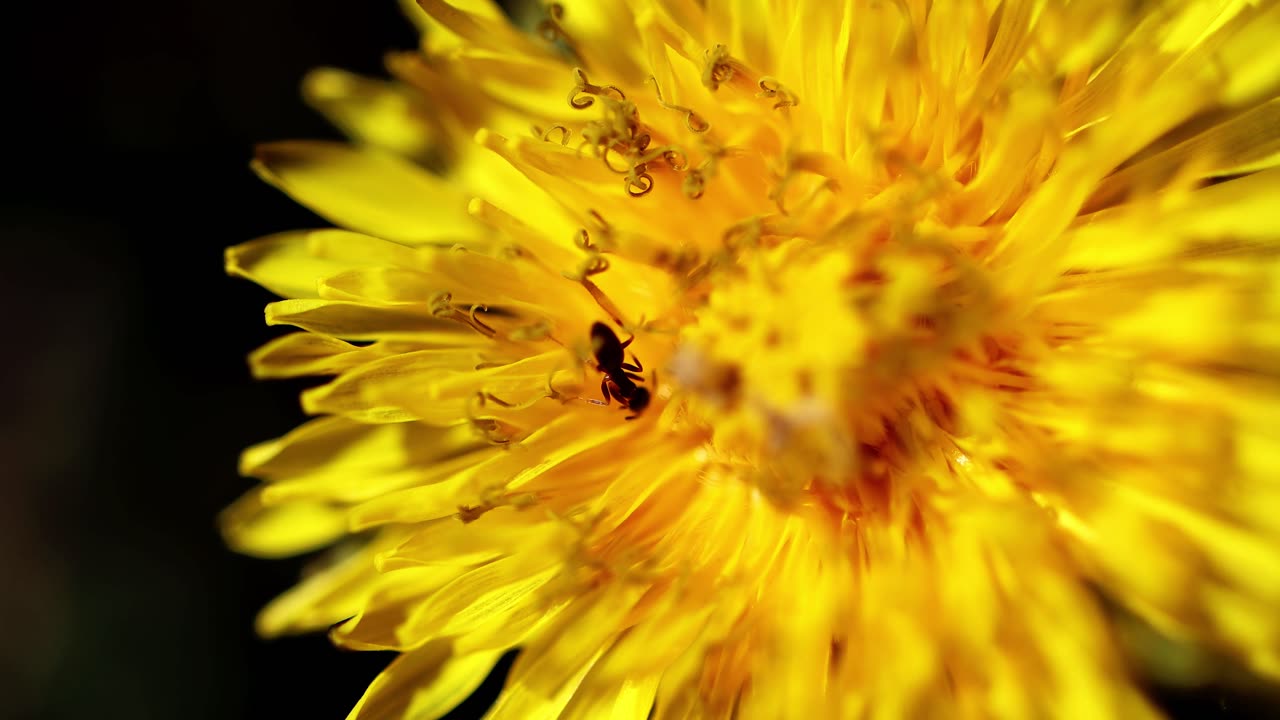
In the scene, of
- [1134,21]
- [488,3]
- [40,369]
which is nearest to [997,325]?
[1134,21]

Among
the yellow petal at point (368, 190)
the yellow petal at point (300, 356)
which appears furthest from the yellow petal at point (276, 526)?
the yellow petal at point (368, 190)

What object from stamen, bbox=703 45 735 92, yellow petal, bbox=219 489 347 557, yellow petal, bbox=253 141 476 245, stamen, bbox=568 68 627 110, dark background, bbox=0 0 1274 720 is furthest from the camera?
dark background, bbox=0 0 1274 720

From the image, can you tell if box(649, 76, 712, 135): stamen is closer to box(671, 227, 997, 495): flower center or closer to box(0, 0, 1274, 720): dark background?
box(671, 227, 997, 495): flower center

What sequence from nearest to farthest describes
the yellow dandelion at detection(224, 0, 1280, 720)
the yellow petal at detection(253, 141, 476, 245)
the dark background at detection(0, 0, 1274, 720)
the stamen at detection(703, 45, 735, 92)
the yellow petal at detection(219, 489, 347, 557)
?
the yellow dandelion at detection(224, 0, 1280, 720)
the stamen at detection(703, 45, 735, 92)
the yellow petal at detection(253, 141, 476, 245)
the yellow petal at detection(219, 489, 347, 557)
the dark background at detection(0, 0, 1274, 720)

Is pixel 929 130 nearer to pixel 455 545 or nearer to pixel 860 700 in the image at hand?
pixel 860 700

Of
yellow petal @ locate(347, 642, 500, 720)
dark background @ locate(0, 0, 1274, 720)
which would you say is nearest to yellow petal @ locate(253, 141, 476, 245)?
yellow petal @ locate(347, 642, 500, 720)

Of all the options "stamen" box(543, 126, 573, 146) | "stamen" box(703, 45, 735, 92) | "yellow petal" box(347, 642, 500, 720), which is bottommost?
"yellow petal" box(347, 642, 500, 720)

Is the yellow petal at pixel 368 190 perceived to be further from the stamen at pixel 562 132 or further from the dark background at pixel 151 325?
the dark background at pixel 151 325
